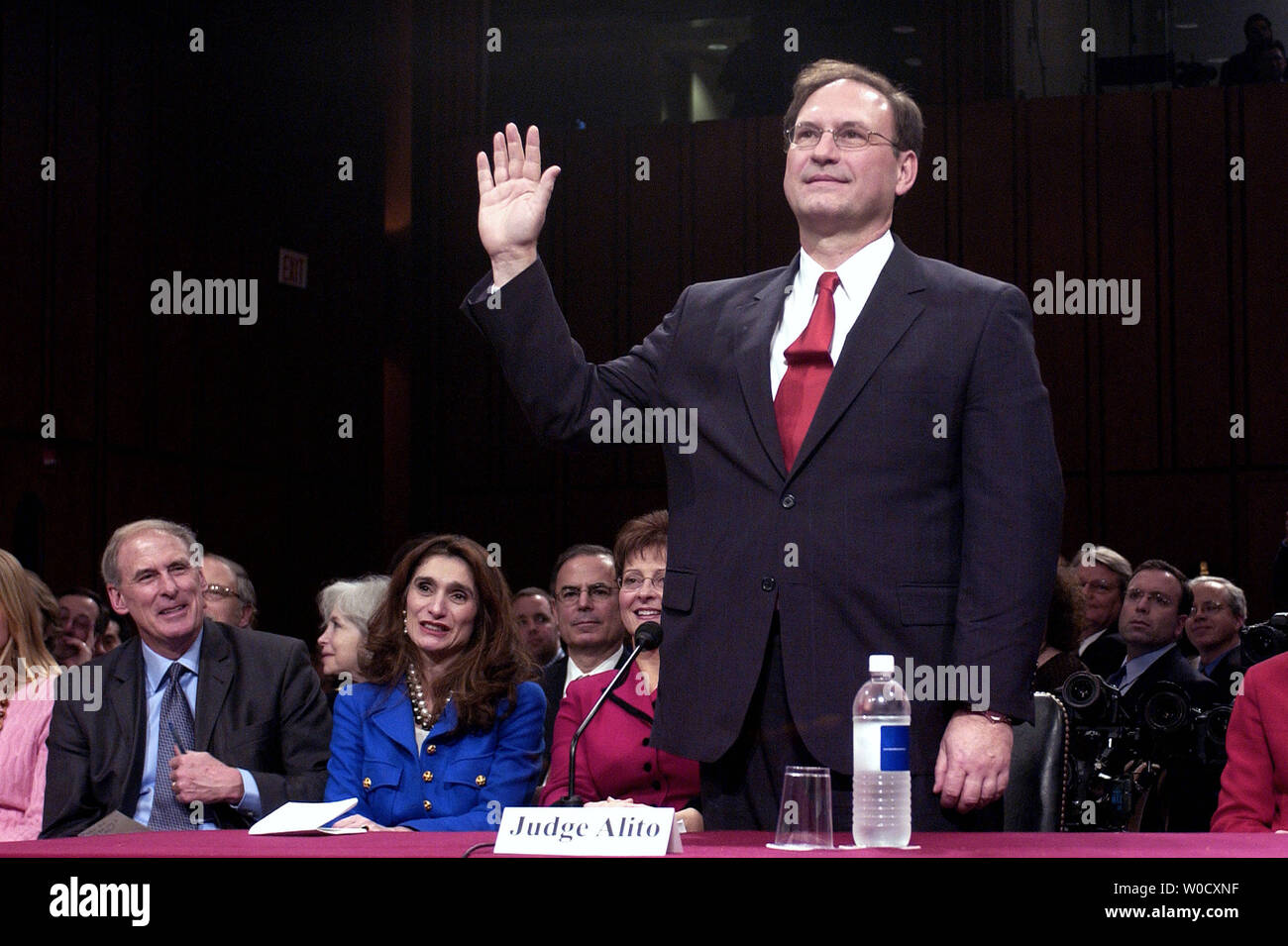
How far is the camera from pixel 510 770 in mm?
3170

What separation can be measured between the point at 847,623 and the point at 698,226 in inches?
300

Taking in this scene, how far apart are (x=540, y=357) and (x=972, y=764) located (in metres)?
0.75

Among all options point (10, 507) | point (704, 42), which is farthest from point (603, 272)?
point (10, 507)

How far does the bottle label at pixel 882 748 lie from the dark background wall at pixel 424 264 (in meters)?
6.40

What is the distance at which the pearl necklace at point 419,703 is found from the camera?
3.24 metres

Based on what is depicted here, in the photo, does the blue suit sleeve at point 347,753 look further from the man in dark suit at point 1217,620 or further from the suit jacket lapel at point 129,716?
the man in dark suit at point 1217,620

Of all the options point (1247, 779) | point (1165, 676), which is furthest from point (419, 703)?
point (1165, 676)
